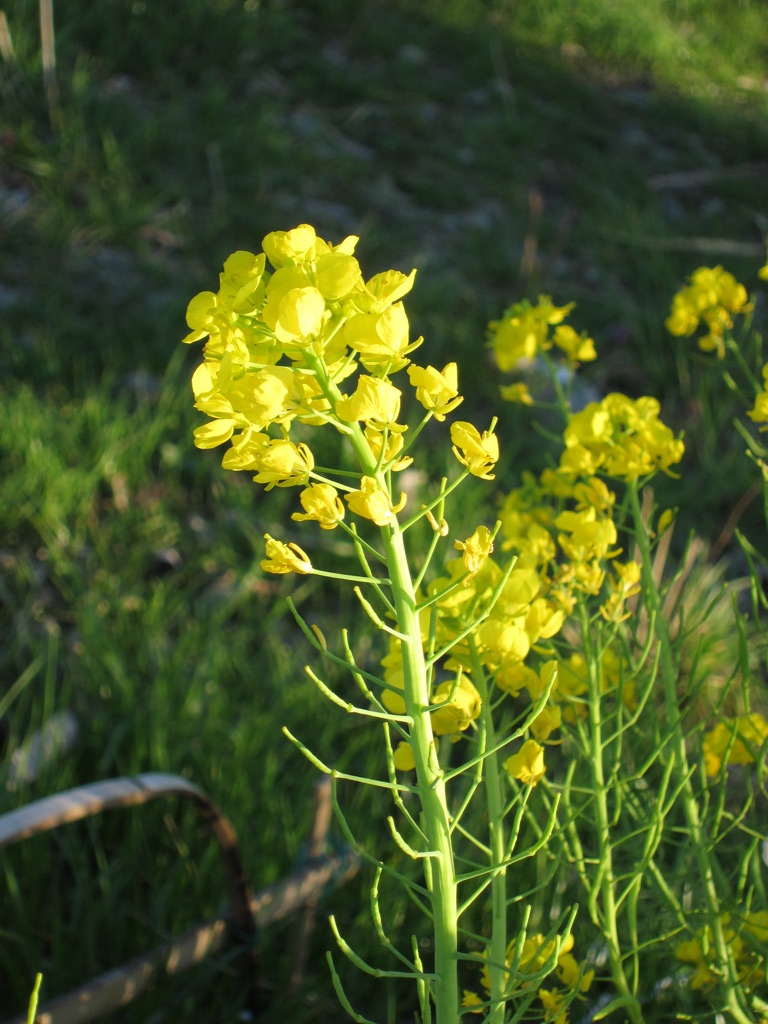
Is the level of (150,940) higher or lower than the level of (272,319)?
lower

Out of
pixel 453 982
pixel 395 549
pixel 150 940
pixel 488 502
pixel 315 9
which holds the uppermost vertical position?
pixel 395 549

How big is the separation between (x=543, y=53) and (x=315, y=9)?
1.17 meters

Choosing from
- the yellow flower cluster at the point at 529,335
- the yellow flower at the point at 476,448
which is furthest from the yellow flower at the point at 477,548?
the yellow flower cluster at the point at 529,335

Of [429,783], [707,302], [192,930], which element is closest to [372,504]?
[429,783]

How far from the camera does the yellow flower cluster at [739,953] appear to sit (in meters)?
0.70

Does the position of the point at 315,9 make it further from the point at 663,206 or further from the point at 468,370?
the point at 468,370

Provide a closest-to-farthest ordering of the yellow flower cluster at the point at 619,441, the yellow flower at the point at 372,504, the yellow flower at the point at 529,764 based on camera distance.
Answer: the yellow flower at the point at 372,504 < the yellow flower at the point at 529,764 < the yellow flower cluster at the point at 619,441

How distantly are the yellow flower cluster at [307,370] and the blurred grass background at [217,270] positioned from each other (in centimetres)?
88

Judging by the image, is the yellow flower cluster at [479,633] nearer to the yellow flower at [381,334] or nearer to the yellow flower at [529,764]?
the yellow flower at [529,764]

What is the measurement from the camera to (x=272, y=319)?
52cm

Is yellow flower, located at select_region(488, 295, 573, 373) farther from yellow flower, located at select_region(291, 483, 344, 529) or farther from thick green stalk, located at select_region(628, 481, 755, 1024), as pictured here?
yellow flower, located at select_region(291, 483, 344, 529)

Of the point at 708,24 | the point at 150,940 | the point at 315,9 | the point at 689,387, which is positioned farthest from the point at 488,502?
the point at 708,24

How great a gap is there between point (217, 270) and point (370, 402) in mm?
2570

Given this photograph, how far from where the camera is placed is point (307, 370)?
0.54 m
